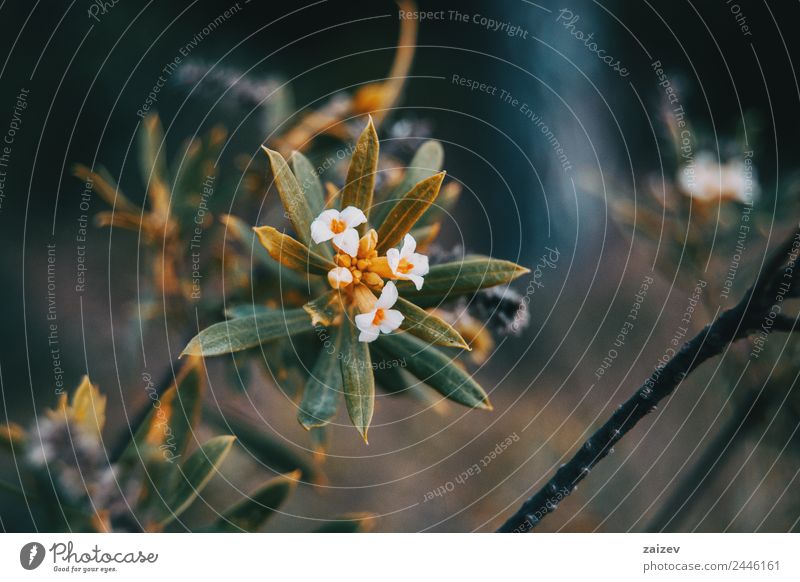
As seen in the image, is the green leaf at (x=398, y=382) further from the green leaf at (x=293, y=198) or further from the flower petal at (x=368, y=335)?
the green leaf at (x=293, y=198)

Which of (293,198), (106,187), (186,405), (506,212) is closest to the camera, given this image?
(293,198)

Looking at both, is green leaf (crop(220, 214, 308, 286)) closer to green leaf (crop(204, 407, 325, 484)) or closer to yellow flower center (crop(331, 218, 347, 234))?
yellow flower center (crop(331, 218, 347, 234))

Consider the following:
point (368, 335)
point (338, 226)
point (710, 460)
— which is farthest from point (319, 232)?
point (710, 460)

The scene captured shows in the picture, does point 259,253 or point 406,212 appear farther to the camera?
point 259,253

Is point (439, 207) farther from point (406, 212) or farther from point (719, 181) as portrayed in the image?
point (719, 181)

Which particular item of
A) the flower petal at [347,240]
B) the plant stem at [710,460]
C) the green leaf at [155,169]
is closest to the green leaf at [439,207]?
the flower petal at [347,240]
